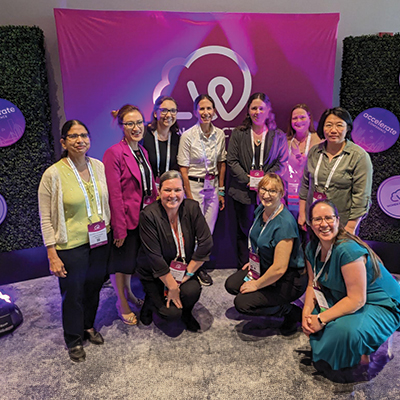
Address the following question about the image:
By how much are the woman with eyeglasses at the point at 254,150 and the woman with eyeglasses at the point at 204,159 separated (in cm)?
15

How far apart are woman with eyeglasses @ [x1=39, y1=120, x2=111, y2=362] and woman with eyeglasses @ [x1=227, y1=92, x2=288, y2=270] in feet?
4.41

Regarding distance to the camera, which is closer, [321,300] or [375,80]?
[321,300]

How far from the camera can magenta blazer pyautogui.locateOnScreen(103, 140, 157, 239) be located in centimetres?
259

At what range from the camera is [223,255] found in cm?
399

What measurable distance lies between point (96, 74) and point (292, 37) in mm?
1981

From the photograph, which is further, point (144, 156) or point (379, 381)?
point (144, 156)

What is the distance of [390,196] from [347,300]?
2.06 metres

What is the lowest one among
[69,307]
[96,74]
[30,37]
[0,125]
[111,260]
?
[69,307]

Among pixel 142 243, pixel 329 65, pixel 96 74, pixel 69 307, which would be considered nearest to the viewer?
pixel 69 307

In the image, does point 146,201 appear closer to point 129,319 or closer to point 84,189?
point 84,189

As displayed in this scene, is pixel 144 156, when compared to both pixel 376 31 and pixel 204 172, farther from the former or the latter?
pixel 376 31

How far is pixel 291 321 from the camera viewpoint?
9.09ft

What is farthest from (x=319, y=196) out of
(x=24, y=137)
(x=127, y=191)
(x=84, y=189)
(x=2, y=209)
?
(x=2, y=209)

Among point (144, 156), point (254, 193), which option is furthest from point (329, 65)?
point (144, 156)
